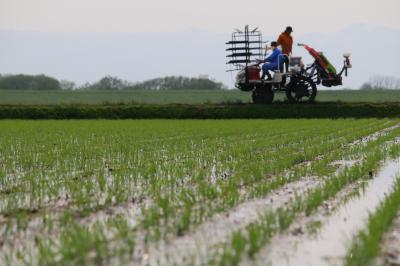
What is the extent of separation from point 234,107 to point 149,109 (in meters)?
5.38

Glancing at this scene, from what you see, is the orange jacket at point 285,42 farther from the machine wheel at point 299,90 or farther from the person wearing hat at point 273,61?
the machine wheel at point 299,90

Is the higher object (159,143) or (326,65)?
(326,65)

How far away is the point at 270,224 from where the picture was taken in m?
5.17

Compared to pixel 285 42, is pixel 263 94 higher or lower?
lower

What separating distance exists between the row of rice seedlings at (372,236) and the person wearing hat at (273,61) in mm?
28886

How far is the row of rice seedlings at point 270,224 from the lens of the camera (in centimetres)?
417

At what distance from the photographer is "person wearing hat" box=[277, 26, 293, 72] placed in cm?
3409

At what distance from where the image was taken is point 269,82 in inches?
1427

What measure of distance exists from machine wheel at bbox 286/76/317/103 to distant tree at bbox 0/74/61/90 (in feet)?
239

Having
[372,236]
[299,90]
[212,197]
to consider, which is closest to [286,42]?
[299,90]

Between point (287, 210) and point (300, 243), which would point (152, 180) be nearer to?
point (287, 210)

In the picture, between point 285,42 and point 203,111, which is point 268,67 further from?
point 203,111

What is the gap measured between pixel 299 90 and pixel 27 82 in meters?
74.0

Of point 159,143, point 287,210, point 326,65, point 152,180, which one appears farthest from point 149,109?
point 287,210
